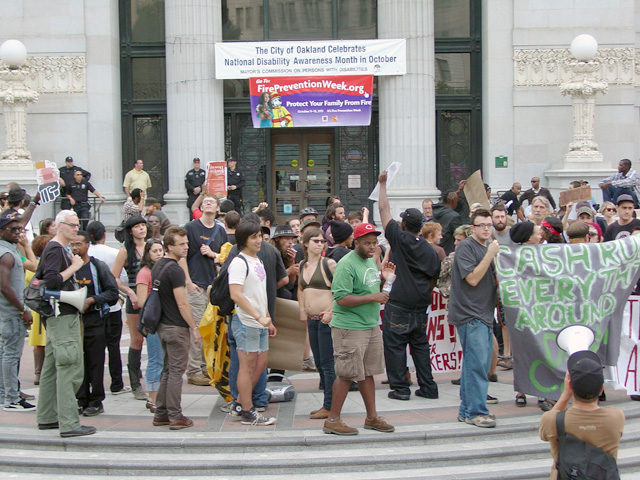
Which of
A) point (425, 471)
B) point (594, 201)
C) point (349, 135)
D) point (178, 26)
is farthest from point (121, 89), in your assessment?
point (425, 471)

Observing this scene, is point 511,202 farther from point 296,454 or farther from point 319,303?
point 296,454

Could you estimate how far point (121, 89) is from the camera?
22.3 meters

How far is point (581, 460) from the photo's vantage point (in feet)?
15.2

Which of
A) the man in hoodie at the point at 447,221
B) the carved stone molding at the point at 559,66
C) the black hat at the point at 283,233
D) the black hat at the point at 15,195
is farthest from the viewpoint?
the carved stone molding at the point at 559,66

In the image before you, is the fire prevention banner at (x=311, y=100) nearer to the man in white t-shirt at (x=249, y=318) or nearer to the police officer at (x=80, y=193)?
the police officer at (x=80, y=193)

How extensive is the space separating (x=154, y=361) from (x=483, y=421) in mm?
3232

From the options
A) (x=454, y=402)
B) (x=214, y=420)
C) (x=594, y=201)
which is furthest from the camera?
(x=594, y=201)

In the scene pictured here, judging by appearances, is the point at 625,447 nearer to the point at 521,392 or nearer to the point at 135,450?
the point at 521,392

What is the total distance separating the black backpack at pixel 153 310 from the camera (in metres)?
7.91

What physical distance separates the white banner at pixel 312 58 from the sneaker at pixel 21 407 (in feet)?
41.4

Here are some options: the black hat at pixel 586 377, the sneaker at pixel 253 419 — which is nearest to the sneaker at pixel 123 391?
the sneaker at pixel 253 419

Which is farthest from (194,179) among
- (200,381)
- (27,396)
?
(27,396)

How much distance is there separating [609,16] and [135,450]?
17.4 m

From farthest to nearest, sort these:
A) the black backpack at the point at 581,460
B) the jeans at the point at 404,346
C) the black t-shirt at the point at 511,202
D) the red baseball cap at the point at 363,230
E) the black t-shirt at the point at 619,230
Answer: the black t-shirt at the point at 511,202
the black t-shirt at the point at 619,230
the jeans at the point at 404,346
the red baseball cap at the point at 363,230
the black backpack at the point at 581,460
